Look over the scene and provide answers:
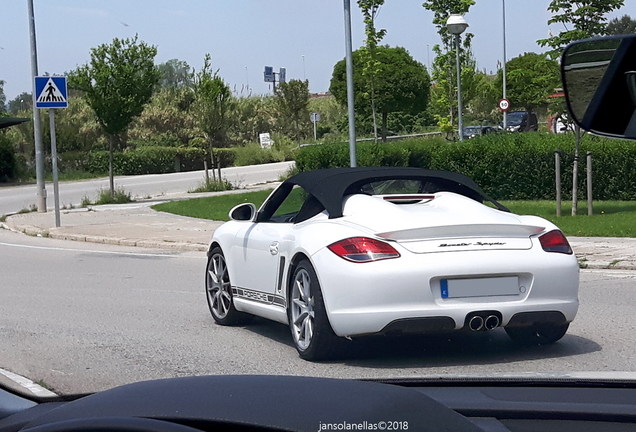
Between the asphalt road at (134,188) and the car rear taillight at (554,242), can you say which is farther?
the asphalt road at (134,188)

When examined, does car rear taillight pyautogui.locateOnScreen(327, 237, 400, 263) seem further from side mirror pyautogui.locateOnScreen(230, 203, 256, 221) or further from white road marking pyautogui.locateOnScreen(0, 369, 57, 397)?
white road marking pyautogui.locateOnScreen(0, 369, 57, 397)

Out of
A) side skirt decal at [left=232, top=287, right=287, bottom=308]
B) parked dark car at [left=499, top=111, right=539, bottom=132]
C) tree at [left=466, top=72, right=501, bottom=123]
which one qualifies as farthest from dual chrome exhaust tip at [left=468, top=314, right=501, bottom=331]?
tree at [left=466, top=72, right=501, bottom=123]

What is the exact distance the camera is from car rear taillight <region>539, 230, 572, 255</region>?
6.56 m

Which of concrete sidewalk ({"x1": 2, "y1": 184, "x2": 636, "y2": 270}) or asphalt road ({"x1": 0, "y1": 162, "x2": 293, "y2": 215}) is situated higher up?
asphalt road ({"x1": 0, "y1": 162, "x2": 293, "y2": 215})

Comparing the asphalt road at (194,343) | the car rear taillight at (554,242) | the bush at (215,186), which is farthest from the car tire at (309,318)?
the bush at (215,186)

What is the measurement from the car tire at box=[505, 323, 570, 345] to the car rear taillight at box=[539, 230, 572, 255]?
0.62 meters

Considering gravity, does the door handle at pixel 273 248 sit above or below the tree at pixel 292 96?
below

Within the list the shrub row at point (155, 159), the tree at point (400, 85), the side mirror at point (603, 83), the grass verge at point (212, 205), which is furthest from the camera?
the shrub row at point (155, 159)

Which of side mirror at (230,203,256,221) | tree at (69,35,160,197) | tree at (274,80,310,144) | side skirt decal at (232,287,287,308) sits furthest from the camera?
tree at (274,80,310,144)

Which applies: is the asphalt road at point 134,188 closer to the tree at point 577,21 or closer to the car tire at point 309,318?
the tree at point 577,21

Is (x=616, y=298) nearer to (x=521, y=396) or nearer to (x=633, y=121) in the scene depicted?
(x=521, y=396)

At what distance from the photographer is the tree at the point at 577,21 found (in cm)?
1800

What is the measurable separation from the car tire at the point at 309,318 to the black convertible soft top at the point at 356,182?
0.55 m

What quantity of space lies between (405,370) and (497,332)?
173 cm
